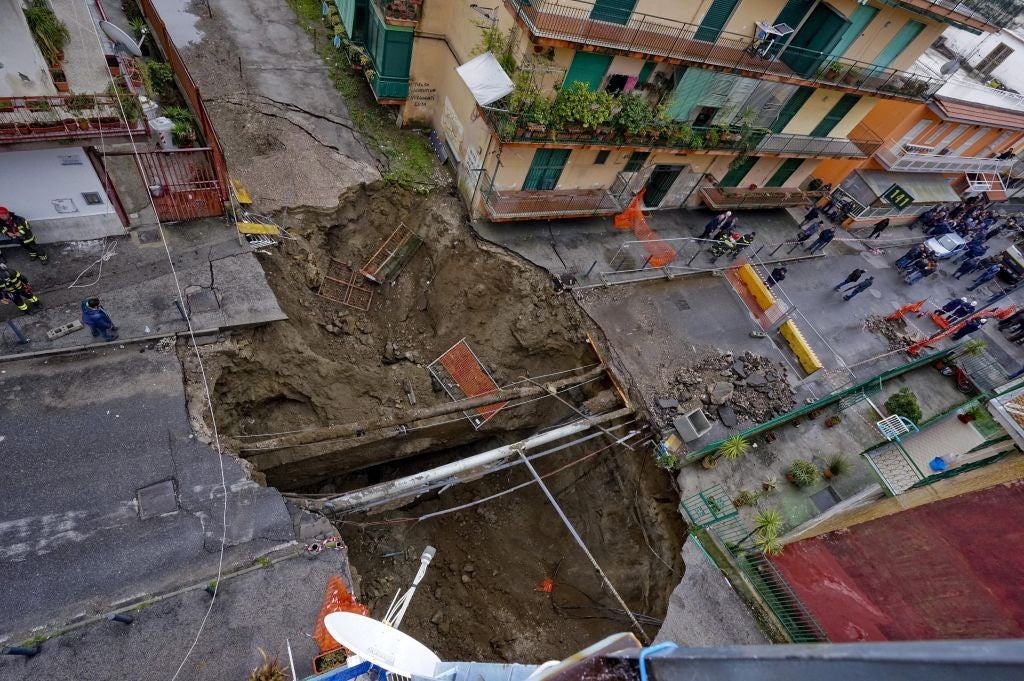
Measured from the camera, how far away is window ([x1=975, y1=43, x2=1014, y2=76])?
31297mm

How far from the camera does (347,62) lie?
81.8 feet

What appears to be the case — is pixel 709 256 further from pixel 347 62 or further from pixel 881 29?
pixel 347 62

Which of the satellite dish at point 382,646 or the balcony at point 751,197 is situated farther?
the balcony at point 751,197

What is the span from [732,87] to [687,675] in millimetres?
21295

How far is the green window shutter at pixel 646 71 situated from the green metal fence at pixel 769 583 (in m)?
15.2

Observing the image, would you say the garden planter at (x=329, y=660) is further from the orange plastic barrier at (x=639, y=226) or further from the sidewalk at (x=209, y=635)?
the orange plastic barrier at (x=639, y=226)

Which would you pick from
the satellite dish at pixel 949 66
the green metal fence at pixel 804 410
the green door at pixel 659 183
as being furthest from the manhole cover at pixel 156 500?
the satellite dish at pixel 949 66

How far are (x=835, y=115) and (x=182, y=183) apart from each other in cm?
2712

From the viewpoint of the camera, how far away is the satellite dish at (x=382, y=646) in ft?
20.2

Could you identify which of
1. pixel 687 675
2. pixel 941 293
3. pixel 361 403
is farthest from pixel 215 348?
pixel 941 293

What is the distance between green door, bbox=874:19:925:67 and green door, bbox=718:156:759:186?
5.74 meters

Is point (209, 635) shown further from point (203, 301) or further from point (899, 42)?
point (899, 42)

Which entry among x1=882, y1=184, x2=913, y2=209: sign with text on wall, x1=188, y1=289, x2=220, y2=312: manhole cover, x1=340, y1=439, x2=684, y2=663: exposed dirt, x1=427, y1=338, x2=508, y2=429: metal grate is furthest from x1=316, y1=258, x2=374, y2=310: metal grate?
x1=882, y1=184, x2=913, y2=209: sign with text on wall

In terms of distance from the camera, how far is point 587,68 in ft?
55.4
